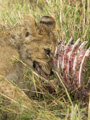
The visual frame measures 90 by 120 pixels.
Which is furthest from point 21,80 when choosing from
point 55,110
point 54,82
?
point 55,110

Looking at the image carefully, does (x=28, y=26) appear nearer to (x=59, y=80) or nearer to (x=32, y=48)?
(x=32, y=48)

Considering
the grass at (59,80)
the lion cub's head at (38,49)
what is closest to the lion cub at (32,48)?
the lion cub's head at (38,49)

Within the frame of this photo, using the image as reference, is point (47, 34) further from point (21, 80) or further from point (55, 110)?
point (55, 110)

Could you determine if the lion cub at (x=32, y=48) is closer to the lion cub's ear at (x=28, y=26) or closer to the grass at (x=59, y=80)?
the lion cub's ear at (x=28, y=26)

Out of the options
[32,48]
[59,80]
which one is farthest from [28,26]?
[59,80]

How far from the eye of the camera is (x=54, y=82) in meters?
3.33

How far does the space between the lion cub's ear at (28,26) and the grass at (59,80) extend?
2.25ft

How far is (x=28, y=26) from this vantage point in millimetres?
3354

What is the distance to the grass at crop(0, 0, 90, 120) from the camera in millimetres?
2408

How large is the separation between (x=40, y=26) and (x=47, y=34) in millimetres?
178

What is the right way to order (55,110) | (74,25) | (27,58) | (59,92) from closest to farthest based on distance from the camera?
(55,110) < (59,92) < (27,58) < (74,25)

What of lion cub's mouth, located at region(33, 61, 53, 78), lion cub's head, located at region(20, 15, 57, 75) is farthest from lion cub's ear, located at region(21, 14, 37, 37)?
lion cub's mouth, located at region(33, 61, 53, 78)

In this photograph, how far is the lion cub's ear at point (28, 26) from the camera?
328 cm

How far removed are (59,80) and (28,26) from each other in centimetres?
97
